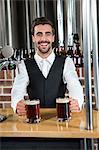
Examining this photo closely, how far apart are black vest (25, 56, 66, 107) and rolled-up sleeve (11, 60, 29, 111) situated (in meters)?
0.04

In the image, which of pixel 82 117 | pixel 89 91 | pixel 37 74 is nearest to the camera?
pixel 89 91

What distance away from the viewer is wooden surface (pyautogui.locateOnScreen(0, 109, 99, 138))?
50.9 inches

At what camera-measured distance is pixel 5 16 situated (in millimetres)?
3240

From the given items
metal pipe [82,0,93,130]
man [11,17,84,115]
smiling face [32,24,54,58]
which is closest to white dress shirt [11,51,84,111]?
man [11,17,84,115]

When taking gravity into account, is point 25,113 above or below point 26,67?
below

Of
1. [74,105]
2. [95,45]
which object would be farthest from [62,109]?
[95,45]

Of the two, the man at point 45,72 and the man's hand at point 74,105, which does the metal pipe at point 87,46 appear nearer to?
the man's hand at point 74,105

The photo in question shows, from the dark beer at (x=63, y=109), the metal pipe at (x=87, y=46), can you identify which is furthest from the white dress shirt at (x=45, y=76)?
the metal pipe at (x=87, y=46)

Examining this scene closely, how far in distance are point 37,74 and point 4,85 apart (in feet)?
3.97

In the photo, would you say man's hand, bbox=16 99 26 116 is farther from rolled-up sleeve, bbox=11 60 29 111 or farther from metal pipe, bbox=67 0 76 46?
metal pipe, bbox=67 0 76 46

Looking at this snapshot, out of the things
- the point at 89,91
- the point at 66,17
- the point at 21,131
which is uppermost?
the point at 66,17

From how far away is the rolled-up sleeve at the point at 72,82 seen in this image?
1.78m

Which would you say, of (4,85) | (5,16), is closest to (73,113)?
(4,85)

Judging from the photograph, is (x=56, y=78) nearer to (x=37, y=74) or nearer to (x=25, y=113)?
(x=37, y=74)
